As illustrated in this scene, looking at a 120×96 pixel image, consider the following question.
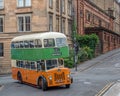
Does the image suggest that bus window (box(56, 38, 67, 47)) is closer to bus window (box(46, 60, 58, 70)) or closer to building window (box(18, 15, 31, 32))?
bus window (box(46, 60, 58, 70))

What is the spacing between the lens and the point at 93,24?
3278 inches

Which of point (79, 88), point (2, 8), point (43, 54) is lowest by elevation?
point (79, 88)

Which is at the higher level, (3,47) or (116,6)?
(116,6)

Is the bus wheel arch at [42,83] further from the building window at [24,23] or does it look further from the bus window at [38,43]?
the building window at [24,23]

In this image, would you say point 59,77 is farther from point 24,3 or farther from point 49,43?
point 24,3

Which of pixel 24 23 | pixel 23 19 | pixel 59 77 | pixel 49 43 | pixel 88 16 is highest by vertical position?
pixel 88 16

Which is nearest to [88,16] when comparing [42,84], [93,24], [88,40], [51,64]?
[93,24]

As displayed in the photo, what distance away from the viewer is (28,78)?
32.3 meters

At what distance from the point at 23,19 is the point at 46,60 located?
88.7ft

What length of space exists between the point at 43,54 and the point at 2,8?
2973 centimetres

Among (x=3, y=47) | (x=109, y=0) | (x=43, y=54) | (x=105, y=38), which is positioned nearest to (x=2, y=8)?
(x=3, y=47)

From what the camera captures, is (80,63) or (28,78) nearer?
(28,78)

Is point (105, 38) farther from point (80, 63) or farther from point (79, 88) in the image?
point (79, 88)

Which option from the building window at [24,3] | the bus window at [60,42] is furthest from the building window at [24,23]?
the bus window at [60,42]
